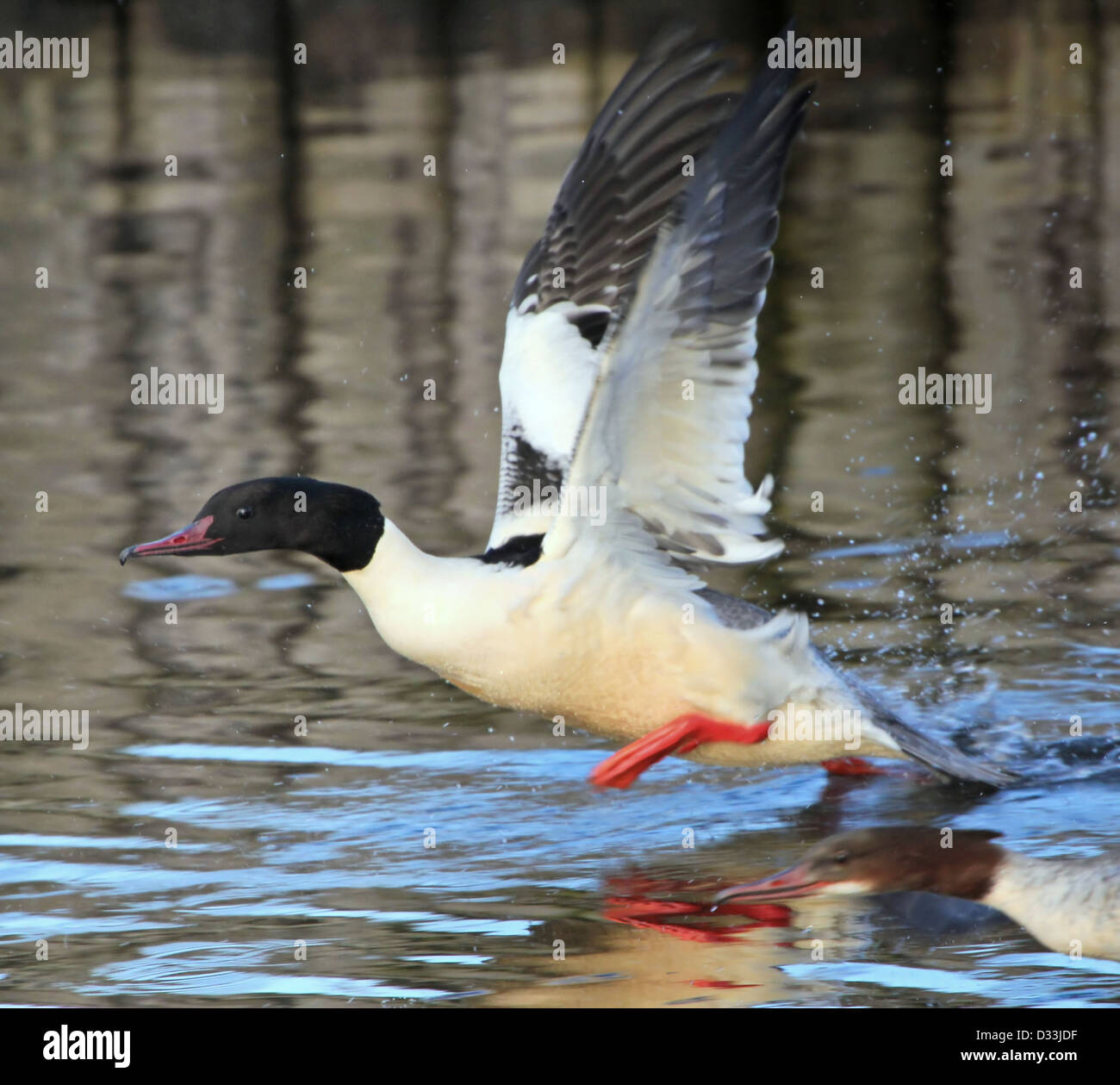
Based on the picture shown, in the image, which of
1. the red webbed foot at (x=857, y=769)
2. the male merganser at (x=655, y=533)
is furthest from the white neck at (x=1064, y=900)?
the red webbed foot at (x=857, y=769)

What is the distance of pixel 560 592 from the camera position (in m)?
6.67

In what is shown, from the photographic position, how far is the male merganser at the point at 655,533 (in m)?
6.25

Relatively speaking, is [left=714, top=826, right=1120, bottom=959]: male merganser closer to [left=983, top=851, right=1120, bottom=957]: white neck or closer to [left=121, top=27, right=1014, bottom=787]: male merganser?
[left=983, top=851, right=1120, bottom=957]: white neck

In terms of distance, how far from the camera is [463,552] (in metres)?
9.54

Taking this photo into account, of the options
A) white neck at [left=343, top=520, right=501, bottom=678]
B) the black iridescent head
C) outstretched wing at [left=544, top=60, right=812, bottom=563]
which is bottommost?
white neck at [left=343, top=520, right=501, bottom=678]

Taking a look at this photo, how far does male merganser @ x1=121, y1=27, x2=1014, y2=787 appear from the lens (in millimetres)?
6250

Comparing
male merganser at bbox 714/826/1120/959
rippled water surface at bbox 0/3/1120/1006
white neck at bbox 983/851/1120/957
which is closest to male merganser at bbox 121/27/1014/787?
rippled water surface at bbox 0/3/1120/1006

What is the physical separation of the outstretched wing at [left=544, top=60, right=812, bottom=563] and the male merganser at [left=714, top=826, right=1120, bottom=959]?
126cm

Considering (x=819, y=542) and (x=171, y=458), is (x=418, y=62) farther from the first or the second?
(x=819, y=542)

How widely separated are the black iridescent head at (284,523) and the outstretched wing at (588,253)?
1.86 ft

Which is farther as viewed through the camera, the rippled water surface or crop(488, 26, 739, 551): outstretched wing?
crop(488, 26, 739, 551): outstretched wing

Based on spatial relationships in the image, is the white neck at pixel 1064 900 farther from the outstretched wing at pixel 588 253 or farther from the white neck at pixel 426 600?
the outstretched wing at pixel 588 253

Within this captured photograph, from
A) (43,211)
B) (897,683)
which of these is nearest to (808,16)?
(43,211)
